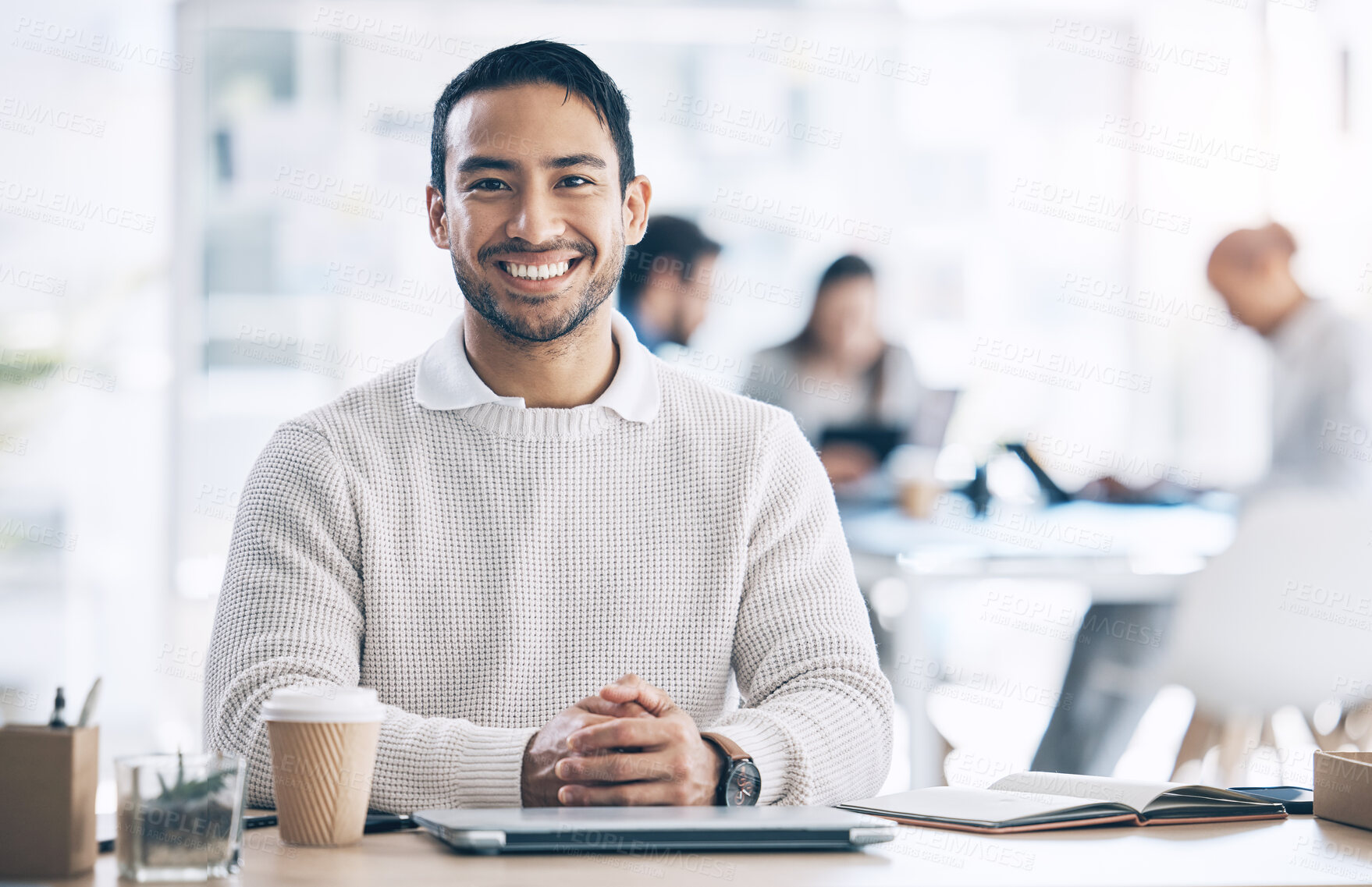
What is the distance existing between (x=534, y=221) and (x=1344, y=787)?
0.93 meters

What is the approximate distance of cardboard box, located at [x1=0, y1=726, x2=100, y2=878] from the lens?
2.46 feet

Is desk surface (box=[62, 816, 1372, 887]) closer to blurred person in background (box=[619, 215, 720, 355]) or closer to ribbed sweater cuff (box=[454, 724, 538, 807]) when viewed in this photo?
ribbed sweater cuff (box=[454, 724, 538, 807])

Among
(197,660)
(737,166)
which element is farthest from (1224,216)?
(197,660)

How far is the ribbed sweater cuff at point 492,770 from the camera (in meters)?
1.09

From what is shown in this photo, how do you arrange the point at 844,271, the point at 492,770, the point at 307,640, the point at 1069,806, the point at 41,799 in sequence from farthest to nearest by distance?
the point at 844,271 < the point at 307,640 < the point at 492,770 < the point at 1069,806 < the point at 41,799

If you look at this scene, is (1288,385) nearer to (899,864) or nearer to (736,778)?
(736,778)

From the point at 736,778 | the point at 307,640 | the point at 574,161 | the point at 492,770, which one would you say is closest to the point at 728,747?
the point at 736,778

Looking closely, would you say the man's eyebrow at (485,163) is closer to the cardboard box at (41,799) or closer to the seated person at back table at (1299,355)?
the cardboard box at (41,799)

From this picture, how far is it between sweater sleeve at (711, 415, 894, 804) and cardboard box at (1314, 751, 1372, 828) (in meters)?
0.41

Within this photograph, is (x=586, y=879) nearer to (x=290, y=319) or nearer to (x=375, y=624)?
(x=375, y=624)

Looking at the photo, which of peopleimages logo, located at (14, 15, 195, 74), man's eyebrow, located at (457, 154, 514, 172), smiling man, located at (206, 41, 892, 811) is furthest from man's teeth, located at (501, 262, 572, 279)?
peopleimages logo, located at (14, 15, 195, 74)

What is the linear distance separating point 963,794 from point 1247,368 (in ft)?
13.8

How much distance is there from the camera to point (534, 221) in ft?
4.71

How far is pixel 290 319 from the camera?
4.14 m
